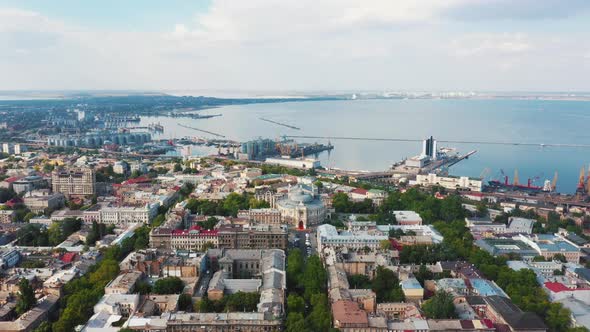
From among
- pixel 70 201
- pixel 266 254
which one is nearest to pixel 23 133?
pixel 70 201

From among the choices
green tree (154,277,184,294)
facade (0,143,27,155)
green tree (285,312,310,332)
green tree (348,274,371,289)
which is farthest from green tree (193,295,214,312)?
facade (0,143,27,155)

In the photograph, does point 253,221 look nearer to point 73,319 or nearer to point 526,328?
point 73,319

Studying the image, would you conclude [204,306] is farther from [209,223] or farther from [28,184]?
[28,184]

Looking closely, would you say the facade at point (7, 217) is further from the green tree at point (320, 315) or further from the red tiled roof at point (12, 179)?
the green tree at point (320, 315)

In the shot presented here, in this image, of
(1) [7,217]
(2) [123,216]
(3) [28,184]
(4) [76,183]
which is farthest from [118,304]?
(3) [28,184]

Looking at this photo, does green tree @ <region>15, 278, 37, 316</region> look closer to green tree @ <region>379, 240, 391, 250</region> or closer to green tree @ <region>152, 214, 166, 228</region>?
green tree @ <region>152, 214, 166, 228</region>

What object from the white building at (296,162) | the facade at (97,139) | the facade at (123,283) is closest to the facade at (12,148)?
the facade at (97,139)

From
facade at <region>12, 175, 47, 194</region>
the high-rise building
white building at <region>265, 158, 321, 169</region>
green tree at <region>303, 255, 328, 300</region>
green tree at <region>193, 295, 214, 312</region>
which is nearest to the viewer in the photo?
green tree at <region>193, 295, 214, 312</region>
